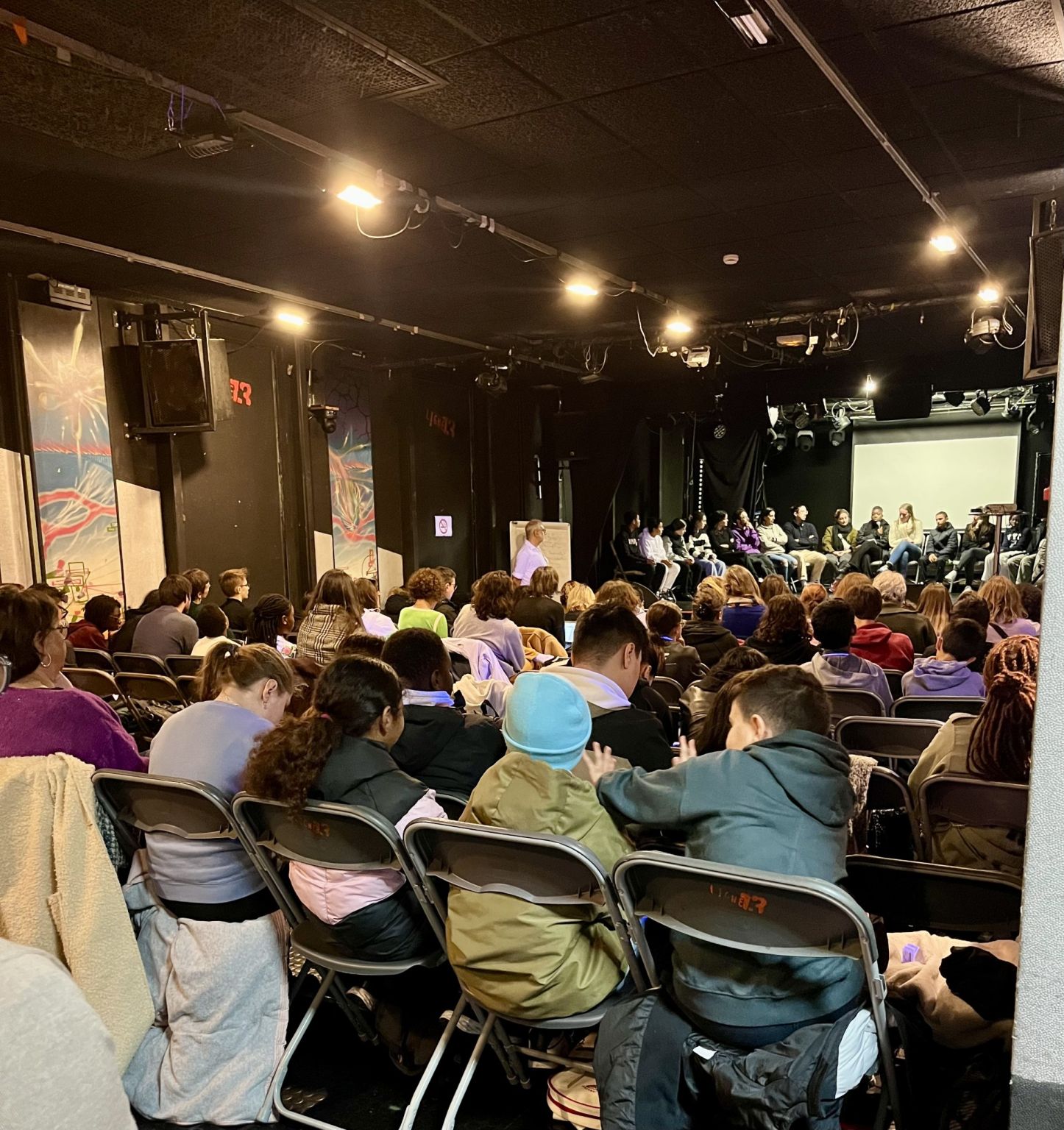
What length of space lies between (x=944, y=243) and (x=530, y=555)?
19.7ft

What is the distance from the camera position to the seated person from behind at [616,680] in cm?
231

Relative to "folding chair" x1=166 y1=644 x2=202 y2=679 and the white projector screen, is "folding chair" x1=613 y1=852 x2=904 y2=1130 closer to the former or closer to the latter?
"folding chair" x1=166 y1=644 x2=202 y2=679

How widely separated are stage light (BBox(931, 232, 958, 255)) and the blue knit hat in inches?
230

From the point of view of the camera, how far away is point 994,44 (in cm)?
370

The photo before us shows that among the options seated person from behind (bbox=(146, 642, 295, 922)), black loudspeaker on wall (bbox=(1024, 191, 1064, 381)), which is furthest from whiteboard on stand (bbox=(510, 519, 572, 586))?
seated person from behind (bbox=(146, 642, 295, 922))

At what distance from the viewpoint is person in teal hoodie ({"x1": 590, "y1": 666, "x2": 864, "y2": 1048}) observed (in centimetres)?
160

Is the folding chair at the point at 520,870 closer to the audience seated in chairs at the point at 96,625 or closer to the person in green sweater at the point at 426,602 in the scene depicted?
the person in green sweater at the point at 426,602

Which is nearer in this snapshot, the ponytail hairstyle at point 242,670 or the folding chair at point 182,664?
the ponytail hairstyle at point 242,670

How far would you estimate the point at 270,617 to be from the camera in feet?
16.7

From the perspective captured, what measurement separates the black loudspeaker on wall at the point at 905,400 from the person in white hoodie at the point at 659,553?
383 cm

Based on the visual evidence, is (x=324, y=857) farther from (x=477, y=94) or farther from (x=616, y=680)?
(x=477, y=94)

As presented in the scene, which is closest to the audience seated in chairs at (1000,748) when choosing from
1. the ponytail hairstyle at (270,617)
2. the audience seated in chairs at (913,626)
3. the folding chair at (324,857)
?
the folding chair at (324,857)

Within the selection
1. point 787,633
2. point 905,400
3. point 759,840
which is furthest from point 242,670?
point 905,400

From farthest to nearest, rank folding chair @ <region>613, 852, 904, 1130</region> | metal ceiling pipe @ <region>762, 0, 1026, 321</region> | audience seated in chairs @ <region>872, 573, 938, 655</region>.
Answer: audience seated in chairs @ <region>872, 573, 938, 655</region> < metal ceiling pipe @ <region>762, 0, 1026, 321</region> < folding chair @ <region>613, 852, 904, 1130</region>
